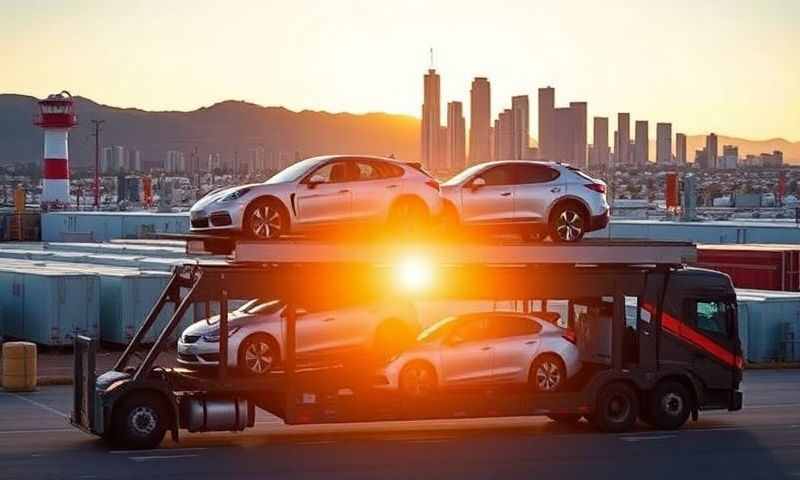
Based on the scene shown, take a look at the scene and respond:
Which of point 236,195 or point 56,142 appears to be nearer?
point 236,195

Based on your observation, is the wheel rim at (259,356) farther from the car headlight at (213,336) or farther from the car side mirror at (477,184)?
the car side mirror at (477,184)

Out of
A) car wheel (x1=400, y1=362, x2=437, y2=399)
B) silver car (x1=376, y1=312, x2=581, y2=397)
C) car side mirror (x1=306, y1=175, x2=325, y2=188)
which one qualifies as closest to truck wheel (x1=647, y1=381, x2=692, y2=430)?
silver car (x1=376, y1=312, x2=581, y2=397)

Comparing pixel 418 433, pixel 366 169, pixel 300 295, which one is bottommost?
pixel 418 433

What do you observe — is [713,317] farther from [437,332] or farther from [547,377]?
[437,332]

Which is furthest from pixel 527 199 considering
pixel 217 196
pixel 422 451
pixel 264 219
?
pixel 217 196

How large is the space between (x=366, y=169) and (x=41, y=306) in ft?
65.9

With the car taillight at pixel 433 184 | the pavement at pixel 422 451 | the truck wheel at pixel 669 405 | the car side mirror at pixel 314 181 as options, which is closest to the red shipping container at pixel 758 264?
the pavement at pixel 422 451

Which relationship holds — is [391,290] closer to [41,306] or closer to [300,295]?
[300,295]

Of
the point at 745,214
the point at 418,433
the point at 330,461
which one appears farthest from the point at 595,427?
the point at 745,214

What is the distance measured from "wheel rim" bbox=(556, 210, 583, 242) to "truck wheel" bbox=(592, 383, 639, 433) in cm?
263

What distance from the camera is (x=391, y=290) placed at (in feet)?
80.7

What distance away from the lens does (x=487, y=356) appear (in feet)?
84.2

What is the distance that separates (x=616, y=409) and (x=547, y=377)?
4.55 feet

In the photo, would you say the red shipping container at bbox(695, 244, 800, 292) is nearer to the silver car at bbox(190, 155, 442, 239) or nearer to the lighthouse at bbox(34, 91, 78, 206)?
the silver car at bbox(190, 155, 442, 239)
